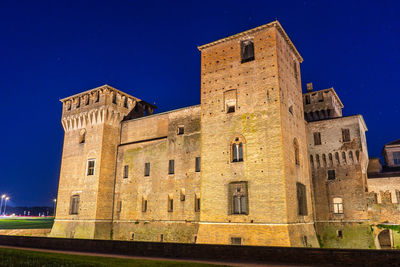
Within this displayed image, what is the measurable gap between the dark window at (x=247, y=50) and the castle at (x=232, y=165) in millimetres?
74

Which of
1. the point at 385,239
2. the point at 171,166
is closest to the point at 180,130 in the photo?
the point at 171,166

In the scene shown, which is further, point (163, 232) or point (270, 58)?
point (163, 232)

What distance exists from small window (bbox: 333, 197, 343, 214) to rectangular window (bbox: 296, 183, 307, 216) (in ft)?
15.0

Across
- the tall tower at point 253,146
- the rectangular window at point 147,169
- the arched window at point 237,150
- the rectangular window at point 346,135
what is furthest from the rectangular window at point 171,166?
the rectangular window at point 346,135

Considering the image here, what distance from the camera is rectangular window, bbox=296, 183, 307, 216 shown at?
65.7 feet

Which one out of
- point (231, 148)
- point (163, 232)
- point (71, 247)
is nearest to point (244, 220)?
point (231, 148)

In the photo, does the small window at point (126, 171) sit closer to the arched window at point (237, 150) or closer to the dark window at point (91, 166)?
the dark window at point (91, 166)

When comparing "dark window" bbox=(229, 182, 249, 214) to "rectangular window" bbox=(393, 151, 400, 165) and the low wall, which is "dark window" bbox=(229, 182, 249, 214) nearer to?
the low wall

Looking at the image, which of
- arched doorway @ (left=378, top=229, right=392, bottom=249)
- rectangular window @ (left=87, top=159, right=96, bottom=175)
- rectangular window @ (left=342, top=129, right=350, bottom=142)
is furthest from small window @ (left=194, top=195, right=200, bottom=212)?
arched doorway @ (left=378, top=229, right=392, bottom=249)

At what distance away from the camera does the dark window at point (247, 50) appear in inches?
844

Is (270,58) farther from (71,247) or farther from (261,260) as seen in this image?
(71,247)

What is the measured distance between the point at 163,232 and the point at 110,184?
681 cm

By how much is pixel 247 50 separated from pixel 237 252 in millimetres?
13653

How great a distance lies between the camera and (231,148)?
20.3 metres
